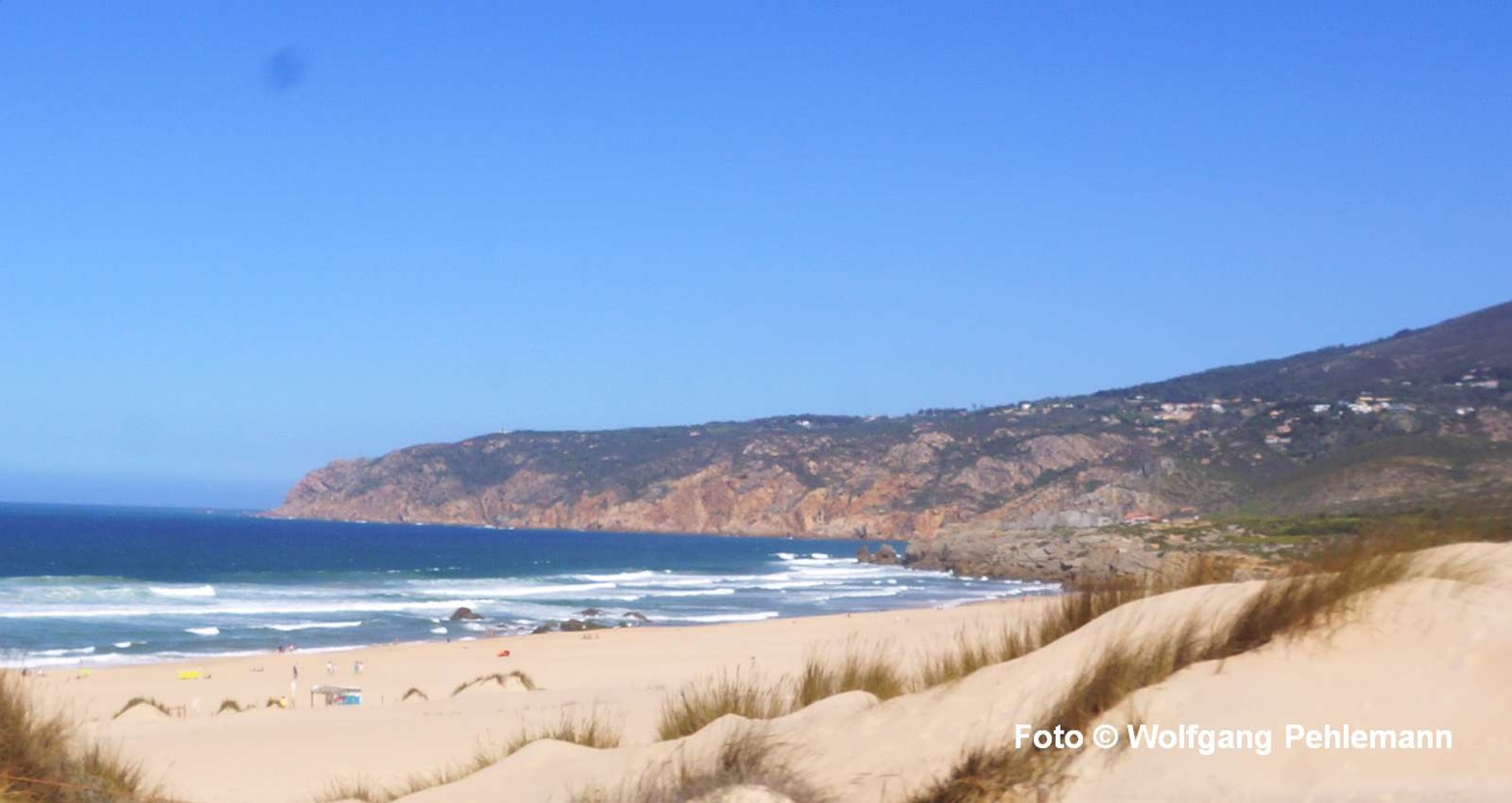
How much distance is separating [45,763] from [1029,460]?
116 metres

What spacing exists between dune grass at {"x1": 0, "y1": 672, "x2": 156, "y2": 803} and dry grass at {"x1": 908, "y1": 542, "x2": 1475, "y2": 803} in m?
4.33

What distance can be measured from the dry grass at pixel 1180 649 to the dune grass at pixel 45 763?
433 centimetres

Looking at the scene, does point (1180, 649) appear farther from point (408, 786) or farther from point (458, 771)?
point (408, 786)

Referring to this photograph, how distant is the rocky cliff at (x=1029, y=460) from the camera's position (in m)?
79.3

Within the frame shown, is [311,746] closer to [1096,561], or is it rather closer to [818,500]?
[1096,561]

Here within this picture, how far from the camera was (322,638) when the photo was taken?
36062 mm

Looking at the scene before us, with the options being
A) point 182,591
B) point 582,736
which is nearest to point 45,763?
point 582,736

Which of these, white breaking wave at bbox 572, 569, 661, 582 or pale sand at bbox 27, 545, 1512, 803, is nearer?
pale sand at bbox 27, 545, 1512, 803

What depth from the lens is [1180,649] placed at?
5.21m

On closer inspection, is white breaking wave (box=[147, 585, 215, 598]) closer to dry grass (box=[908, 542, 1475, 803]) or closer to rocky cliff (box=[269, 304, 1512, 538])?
rocky cliff (box=[269, 304, 1512, 538])

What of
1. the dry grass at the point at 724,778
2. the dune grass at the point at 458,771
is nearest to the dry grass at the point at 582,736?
the dune grass at the point at 458,771

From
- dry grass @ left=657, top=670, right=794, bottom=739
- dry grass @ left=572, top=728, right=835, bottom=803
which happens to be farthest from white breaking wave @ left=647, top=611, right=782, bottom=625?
dry grass @ left=572, top=728, right=835, bottom=803

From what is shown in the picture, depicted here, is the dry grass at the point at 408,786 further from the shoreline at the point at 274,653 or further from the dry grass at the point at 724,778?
the shoreline at the point at 274,653

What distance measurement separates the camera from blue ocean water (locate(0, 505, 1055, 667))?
36.6 metres
